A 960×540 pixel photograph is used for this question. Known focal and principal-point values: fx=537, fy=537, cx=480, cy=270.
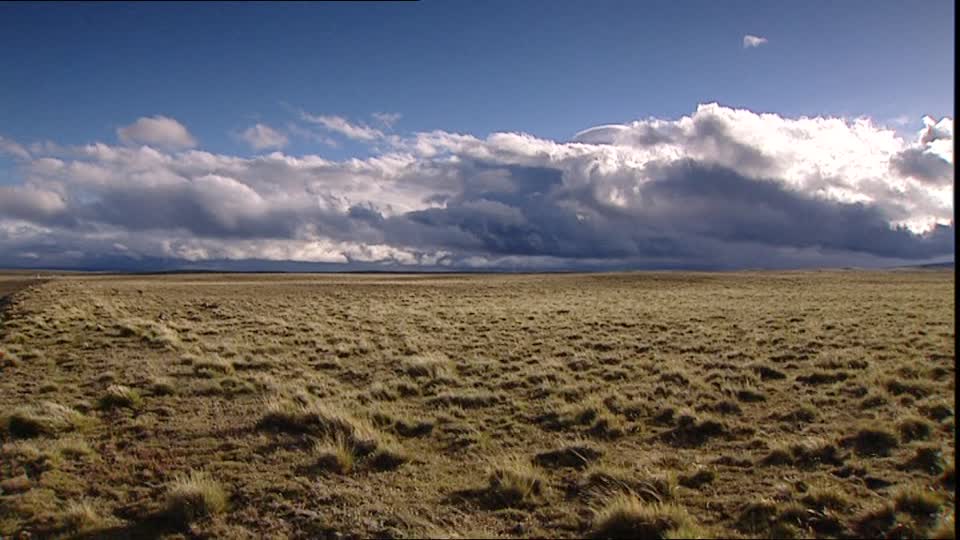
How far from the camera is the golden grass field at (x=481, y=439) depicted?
247 inches

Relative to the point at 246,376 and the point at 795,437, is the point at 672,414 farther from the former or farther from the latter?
the point at 246,376

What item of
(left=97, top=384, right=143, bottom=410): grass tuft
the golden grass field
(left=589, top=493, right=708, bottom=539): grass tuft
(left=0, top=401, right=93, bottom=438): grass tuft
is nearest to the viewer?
(left=589, top=493, right=708, bottom=539): grass tuft

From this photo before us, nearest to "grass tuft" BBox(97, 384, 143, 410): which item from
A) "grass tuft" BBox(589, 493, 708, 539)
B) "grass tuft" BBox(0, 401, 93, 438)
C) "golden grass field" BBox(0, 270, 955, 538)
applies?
"golden grass field" BBox(0, 270, 955, 538)

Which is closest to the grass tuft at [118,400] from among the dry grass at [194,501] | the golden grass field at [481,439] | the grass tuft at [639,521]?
the golden grass field at [481,439]

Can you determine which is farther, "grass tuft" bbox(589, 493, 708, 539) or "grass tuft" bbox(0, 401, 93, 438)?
"grass tuft" bbox(0, 401, 93, 438)

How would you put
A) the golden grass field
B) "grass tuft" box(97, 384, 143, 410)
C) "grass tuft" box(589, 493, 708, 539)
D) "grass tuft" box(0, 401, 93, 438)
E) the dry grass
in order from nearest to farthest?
1. "grass tuft" box(589, 493, 708, 539)
2. the golden grass field
3. the dry grass
4. "grass tuft" box(0, 401, 93, 438)
5. "grass tuft" box(97, 384, 143, 410)

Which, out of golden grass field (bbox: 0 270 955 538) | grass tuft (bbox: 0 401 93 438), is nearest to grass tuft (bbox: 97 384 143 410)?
golden grass field (bbox: 0 270 955 538)

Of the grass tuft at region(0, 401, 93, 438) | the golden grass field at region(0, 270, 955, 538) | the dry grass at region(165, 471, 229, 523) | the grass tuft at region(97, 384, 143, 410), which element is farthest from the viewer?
the grass tuft at region(97, 384, 143, 410)

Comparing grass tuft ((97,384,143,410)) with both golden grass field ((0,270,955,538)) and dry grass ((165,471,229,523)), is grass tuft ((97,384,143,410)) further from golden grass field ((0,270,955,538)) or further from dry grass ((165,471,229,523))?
dry grass ((165,471,229,523))

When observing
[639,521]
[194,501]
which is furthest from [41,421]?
[639,521]

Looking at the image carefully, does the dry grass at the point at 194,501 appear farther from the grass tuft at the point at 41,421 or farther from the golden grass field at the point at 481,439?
the grass tuft at the point at 41,421

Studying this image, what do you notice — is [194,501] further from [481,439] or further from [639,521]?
[639,521]

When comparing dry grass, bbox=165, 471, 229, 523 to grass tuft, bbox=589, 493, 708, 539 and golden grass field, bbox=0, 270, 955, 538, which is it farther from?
grass tuft, bbox=589, 493, 708, 539

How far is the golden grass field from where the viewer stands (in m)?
6.28
